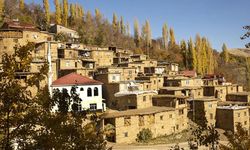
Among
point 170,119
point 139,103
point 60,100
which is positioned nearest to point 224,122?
point 170,119

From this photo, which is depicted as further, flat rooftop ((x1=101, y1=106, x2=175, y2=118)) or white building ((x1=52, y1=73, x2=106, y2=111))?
white building ((x1=52, y1=73, x2=106, y2=111))

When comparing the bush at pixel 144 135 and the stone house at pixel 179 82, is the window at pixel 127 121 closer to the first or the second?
the bush at pixel 144 135

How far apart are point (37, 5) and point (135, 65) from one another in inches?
1731

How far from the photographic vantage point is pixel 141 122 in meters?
33.4

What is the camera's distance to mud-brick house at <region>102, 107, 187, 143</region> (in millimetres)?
31031

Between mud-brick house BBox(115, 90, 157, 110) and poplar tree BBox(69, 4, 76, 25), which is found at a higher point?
poplar tree BBox(69, 4, 76, 25)

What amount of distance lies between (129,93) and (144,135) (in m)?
6.76

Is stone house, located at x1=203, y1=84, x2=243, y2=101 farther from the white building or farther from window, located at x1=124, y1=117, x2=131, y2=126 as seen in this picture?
window, located at x1=124, y1=117, x2=131, y2=126

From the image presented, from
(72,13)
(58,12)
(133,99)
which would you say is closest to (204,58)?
(72,13)

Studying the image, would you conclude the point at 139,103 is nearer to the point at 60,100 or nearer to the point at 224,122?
the point at 224,122

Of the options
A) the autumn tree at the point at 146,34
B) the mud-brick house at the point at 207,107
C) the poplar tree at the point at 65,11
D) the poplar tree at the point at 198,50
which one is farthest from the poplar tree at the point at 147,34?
the mud-brick house at the point at 207,107

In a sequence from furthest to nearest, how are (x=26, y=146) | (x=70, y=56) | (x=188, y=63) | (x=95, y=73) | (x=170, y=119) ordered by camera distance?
(x=188, y=63) → (x=70, y=56) → (x=95, y=73) → (x=170, y=119) → (x=26, y=146)

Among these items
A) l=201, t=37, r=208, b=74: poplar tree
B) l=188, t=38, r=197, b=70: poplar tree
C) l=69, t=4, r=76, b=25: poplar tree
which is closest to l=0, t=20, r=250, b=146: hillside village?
l=188, t=38, r=197, b=70: poplar tree

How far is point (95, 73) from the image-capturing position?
44344mm
